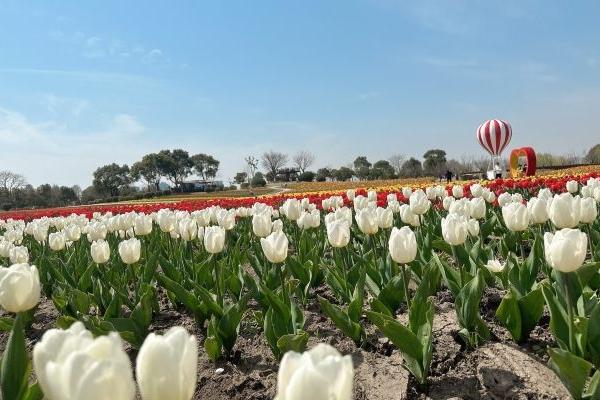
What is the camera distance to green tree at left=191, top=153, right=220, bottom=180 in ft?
306

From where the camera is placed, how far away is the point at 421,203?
4812 millimetres

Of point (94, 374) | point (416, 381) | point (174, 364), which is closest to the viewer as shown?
point (94, 374)

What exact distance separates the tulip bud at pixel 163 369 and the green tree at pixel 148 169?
86.7 m

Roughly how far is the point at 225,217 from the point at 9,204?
69297 millimetres

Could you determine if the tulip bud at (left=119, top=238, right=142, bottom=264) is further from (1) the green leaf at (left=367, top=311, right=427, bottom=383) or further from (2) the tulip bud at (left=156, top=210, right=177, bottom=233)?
(1) the green leaf at (left=367, top=311, right=427, bottom=383)

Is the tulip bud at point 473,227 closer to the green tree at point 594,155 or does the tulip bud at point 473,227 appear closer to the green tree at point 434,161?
the green tree at point 594,155

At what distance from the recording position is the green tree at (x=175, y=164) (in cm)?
8572

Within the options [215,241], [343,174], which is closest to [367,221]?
[215,241]

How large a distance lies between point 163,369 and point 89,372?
160 mm

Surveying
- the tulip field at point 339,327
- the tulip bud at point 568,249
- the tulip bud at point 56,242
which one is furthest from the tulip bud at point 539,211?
the tulip bud at point 56,242

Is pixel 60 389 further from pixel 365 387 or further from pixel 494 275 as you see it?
pixel 494 275

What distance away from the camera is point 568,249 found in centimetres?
226

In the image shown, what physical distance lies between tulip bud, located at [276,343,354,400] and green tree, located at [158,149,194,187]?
87.5 meters

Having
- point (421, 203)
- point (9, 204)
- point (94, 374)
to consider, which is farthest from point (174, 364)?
point (9, 204)
